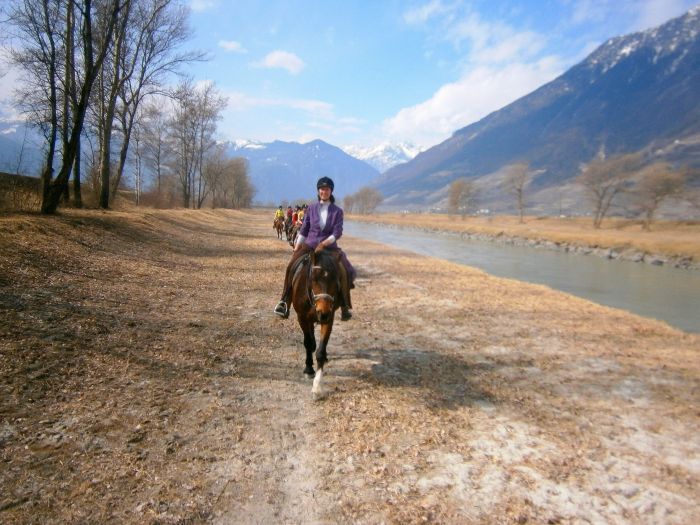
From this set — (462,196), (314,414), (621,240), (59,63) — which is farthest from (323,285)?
(462,196)

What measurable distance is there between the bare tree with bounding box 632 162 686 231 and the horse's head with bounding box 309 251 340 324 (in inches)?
2826

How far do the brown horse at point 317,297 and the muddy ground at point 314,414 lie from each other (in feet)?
1.51

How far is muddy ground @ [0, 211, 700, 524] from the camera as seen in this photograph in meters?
3.61

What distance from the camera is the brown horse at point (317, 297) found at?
5.70 metres

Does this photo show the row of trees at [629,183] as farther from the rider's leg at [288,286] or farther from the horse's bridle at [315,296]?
the horse's bridle at [315,296]

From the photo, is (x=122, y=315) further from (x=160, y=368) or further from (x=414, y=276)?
(x=414, y=276)

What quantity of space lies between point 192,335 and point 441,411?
5105mm

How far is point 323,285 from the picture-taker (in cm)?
574

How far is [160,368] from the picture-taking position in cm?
607

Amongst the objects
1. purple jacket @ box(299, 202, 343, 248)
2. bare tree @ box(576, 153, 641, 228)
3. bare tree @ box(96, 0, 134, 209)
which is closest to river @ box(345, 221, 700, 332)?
purple jacket @ box(299, 202, 343, 248)

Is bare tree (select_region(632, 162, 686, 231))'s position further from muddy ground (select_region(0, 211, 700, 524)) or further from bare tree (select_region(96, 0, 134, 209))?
bare tree (select_region(96, 0, 134, 209))

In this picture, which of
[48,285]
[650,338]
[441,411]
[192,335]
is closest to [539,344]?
[650,338]

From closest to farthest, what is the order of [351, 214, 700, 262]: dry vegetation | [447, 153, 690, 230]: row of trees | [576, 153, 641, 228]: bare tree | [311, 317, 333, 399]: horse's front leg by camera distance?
1. [311, 317, 333, 399]: horse's front leg
2. [351, 214, 700, 262]: dry vegetation
3. [447, 153, 690, 230]: row of trees
4. [576, 153, 641, 228]: bare tree

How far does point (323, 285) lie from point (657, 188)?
2872 inches
